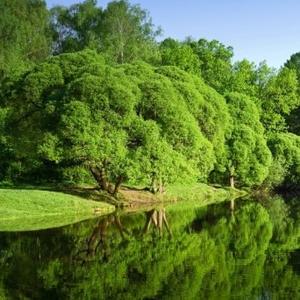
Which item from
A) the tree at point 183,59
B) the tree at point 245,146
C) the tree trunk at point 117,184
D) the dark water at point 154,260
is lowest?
the dark water at point 154,260

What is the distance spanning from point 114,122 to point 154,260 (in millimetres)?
19620

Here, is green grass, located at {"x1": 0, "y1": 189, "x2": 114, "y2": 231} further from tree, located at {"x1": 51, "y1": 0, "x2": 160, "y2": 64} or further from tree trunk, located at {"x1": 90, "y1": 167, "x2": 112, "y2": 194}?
tree, located at {"x1": 51, "y1": 0, "x2": 160, "y2": 64}

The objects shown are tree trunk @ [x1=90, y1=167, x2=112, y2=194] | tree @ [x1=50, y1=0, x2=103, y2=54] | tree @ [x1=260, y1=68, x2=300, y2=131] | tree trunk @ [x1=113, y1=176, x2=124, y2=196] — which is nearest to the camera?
tree trunk @ [x1=113, y1=176, x2=124, y2=196]

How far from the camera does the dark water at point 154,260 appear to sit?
20109mm

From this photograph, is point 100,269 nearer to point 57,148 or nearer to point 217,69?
point 57,148

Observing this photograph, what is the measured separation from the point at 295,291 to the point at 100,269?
7.89 meters

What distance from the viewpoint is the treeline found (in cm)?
4319

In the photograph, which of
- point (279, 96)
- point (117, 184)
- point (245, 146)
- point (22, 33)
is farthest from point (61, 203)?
point (279, 96)

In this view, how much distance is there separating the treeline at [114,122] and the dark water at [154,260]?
6.71m

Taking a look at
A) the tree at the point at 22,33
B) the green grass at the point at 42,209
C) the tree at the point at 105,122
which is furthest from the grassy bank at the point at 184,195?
the tree at the point at 22,33

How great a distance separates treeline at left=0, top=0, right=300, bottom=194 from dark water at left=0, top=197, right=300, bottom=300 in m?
6.71

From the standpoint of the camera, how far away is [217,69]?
264ft

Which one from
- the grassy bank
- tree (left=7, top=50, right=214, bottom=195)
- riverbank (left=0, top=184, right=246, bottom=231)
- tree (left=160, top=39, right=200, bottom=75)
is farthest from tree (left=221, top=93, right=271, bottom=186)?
tree (left=7, top=50, right=214, bottom=195)

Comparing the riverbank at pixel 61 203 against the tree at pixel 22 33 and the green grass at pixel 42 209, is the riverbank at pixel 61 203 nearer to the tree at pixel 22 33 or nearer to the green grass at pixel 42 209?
the green grass at pixel 42 209
